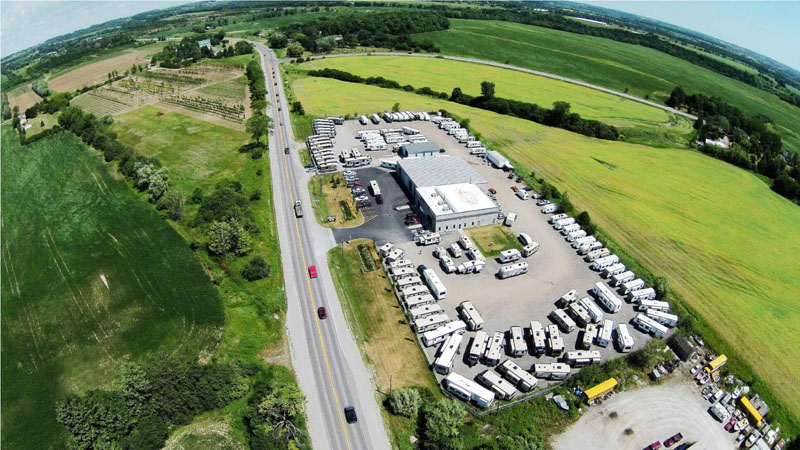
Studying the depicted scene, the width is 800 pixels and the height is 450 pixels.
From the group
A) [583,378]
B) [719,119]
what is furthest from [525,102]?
[583,378]

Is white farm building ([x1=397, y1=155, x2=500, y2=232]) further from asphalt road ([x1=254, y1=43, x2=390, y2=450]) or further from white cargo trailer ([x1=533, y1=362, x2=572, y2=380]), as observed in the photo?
white cargo trailer ([x1=533, y1=362, x2=572, y2=380])

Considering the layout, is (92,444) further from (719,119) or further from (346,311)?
(719,119)

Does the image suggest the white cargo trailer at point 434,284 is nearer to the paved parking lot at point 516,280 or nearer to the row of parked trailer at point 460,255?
the paved parking lot at point 516,280

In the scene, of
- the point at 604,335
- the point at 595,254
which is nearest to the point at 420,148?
the point at 595,254

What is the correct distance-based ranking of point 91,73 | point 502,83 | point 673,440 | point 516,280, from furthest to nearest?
point 91,73 → point 502,83 → point 516,280 → point 673,440

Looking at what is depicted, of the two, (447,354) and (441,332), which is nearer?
(447,354)

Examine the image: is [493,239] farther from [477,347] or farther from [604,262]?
[477,347]

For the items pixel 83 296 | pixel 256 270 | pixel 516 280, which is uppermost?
pixel 256 270
